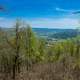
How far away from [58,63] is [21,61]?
302cm

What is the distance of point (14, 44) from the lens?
879 cm

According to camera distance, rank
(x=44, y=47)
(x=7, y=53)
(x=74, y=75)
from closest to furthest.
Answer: (x=7, y=53) → (x=74, y=75) → (x=44, y=47)

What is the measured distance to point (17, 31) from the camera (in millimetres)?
8586

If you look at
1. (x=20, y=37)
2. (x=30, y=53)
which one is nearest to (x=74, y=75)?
(x=30, y=53)

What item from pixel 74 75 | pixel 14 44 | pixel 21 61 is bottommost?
pixel 74 75

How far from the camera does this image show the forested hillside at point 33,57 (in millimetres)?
8578

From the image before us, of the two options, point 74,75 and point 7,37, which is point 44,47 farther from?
point 7,37

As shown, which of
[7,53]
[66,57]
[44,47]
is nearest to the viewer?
[7,53]

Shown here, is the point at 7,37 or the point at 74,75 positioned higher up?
the point at 7,37

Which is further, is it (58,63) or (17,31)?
(58,63)

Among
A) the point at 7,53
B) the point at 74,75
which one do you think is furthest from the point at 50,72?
the point at 7,53

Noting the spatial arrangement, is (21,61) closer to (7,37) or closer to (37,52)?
(7,37)

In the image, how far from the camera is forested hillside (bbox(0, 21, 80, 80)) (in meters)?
8.58

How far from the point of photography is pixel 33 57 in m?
10.8
